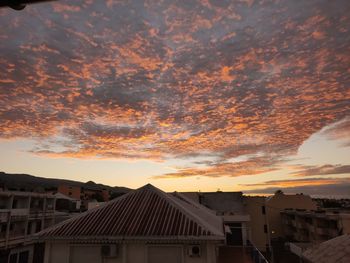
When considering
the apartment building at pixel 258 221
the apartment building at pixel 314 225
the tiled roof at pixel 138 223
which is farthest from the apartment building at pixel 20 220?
the apartment building at pixel 314 225

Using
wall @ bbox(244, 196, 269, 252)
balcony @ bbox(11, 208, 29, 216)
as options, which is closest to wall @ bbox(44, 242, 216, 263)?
balcony @ bbox(11, 208, 29, 216)

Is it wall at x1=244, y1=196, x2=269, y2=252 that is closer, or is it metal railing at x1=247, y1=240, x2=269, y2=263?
metal railing at x1=247, y1=240, x2=269, y2=263

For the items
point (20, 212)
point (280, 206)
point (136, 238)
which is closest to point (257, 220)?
point (280, 206)

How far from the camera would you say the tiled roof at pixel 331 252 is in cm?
2481

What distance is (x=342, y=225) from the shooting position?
4488cm

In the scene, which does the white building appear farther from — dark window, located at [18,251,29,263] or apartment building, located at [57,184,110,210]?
apartment building, located at [57,184,110,210]

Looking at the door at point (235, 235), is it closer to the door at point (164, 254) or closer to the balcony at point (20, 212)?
the door at point (164, 254)

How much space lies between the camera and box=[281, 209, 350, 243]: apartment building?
45.4 m

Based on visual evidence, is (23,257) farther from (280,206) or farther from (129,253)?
(280,206)

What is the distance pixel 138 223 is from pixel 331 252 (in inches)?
→ 800

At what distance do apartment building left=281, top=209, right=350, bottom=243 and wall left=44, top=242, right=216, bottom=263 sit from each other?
127 feet

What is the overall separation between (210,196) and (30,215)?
1391 inches

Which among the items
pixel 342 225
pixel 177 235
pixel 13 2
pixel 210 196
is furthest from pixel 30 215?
pixel 13 2

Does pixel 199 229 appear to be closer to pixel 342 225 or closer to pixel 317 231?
pixel 342 225
